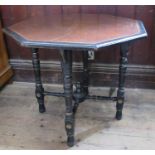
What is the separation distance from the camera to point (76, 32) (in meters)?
1.17

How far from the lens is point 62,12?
1743 mm

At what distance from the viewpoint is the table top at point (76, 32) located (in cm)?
105

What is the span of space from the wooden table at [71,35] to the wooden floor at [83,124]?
0.11 m

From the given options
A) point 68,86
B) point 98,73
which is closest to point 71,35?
point 68,86

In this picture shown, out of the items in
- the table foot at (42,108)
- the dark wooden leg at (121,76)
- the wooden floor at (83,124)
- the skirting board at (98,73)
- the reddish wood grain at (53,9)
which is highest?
the reddish wood grain at (53,9)

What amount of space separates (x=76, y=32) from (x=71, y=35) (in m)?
0.06

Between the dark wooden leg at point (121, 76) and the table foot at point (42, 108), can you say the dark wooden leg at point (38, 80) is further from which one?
the dark wooden leg at point (121, 76)

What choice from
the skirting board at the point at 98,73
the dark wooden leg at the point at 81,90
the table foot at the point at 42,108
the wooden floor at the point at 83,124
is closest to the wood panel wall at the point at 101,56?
the skirting board at the point at 98,73

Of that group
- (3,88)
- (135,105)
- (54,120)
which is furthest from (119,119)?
(3,88)

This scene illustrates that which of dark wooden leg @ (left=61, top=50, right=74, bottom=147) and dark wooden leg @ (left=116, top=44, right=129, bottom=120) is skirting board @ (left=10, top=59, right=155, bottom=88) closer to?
dark wooden leg @ (left=116, top=44, right=129, bottom=120)

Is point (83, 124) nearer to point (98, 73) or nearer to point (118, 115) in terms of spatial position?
point (118, 115)

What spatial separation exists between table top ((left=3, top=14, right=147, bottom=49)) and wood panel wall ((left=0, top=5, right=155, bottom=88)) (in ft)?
0.91
